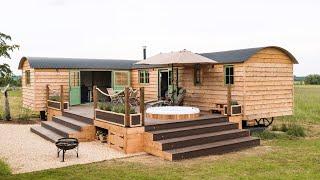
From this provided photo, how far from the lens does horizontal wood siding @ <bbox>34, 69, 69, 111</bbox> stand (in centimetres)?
1642

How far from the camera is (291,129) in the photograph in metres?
13.7

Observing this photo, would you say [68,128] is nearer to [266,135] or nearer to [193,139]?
[193,139]

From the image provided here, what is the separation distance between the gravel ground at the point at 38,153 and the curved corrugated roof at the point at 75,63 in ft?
14.8

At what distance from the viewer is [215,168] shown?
826 centimetres

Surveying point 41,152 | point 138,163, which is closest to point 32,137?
point 41,152

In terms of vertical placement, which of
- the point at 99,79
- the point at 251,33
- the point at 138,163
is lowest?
the point at 138,163

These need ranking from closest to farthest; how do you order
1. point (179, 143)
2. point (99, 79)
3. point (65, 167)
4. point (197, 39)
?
point (65, 167)
point (179, 143)
point (99, 79)
point (197, 39)

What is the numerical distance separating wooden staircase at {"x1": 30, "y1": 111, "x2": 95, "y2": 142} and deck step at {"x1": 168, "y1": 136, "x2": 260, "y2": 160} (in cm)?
→ 354

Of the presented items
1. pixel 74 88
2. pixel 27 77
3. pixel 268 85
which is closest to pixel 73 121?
pixel 74 88

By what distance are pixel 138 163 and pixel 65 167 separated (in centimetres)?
176

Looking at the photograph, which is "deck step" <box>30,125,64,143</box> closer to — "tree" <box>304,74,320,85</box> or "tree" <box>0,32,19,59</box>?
"tree" <box>0,32,19,59</box>

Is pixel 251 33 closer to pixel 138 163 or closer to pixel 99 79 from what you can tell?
pixel 99 79

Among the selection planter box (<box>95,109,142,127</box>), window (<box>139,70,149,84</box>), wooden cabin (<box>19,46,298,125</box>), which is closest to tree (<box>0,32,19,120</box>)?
planter box (<box>95,109,142,127</box>)

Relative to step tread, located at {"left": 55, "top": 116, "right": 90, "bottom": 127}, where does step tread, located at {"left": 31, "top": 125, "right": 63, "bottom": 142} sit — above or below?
below
